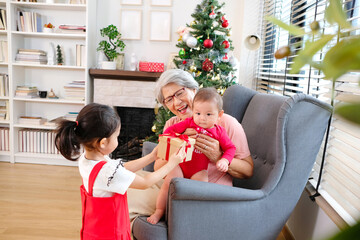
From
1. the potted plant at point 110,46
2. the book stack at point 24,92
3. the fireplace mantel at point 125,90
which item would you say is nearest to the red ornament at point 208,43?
the fireplace mantel at point 125,90

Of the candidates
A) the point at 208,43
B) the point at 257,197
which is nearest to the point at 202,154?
the point at 257,197

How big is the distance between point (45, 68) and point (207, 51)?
236 centimetres

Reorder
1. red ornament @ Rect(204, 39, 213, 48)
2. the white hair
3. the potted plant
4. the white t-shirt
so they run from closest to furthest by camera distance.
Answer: the white t-shirt → the white hair → red ornament @ Rect(204, 39, 213, 48) → the potted plant

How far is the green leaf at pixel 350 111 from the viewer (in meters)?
0.16

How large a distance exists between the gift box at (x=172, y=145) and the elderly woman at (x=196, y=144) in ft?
0.41

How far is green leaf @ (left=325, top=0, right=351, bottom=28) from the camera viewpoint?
0.20m

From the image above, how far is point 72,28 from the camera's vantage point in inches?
146

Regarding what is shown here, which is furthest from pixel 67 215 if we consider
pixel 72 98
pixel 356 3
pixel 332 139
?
pixel 356 3

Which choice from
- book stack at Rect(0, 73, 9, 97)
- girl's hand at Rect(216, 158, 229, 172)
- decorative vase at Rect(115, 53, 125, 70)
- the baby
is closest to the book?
book stack at Rect(0, 73, 9, 97)

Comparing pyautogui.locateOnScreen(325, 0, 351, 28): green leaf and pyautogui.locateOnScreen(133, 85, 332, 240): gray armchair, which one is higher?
pyautogui.locateOnScreen(325, 0, 351, 28): green leaf

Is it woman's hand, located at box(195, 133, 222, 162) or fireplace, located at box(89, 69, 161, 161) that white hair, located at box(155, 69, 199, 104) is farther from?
fireplace, located at box(89, 69, 161, 161)

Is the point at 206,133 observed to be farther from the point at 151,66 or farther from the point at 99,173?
the point at 151,66

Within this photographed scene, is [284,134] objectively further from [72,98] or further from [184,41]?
[72,98]

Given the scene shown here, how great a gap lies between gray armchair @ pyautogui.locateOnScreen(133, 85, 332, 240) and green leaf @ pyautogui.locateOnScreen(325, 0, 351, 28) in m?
1.14
